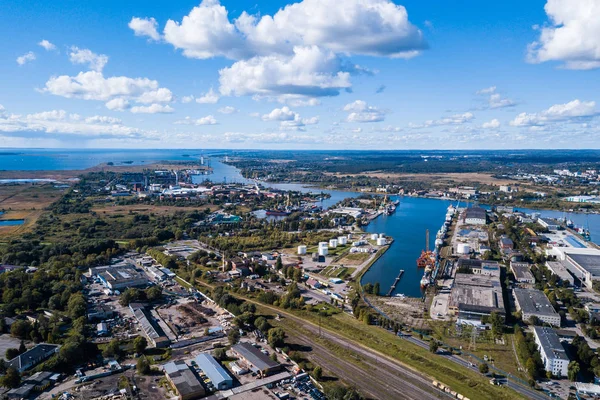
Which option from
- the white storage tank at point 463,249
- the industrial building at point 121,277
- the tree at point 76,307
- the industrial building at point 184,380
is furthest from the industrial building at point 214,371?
the white storage tank at point 463,249

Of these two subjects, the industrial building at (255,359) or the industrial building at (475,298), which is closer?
the industrial building at (255,359)

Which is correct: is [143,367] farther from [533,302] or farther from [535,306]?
[533,302]

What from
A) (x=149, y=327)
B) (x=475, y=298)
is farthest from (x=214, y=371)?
(x=475, y=298)

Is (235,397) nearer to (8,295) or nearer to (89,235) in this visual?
(8,295)

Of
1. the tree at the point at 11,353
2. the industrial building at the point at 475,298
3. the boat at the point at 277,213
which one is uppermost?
the boat at the point at 277,213

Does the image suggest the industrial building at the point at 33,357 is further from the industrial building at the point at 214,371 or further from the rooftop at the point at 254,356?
the rooftop at the point at 254,356

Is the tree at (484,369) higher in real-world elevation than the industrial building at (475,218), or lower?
lower

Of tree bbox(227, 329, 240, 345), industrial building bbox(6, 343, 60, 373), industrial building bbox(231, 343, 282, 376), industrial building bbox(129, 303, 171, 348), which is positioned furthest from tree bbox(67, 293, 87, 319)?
industrial building bbox(231, 343, 282, 376)
